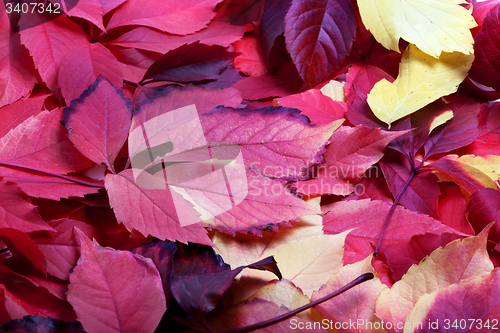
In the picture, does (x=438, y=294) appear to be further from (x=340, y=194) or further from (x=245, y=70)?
(x=245, y=70)

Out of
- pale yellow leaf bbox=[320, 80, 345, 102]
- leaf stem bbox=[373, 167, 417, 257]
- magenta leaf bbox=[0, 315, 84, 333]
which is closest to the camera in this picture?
magenta leaf bbox=[0, 315, 84, 333]

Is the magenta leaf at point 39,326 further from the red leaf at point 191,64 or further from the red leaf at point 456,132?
the red leaf at point 456,132

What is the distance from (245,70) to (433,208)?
311 mm

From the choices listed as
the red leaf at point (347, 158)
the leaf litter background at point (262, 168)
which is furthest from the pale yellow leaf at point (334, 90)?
the red leaf at point (347, 158)

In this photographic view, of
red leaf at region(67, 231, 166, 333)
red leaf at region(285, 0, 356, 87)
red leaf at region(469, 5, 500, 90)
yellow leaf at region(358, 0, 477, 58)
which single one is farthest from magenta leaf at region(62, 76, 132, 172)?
red leaf at region(469, 5, 500, 90)

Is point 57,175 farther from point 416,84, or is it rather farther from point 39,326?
point 416,84

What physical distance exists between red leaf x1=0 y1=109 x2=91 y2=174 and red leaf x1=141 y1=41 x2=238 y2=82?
0.41 feet

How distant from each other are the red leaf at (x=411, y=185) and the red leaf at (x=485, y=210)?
1.5 inches

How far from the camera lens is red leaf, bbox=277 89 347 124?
0.47 metres

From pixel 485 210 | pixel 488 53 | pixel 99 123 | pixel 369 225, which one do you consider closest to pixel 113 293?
pixel 99 123

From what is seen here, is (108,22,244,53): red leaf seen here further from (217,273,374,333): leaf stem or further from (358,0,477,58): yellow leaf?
(217,273,374,333): leaf stem

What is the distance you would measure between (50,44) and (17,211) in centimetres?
22

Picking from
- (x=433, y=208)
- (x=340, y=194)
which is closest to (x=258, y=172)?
(x=340, y=194)

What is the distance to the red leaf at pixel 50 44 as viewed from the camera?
43 cm
